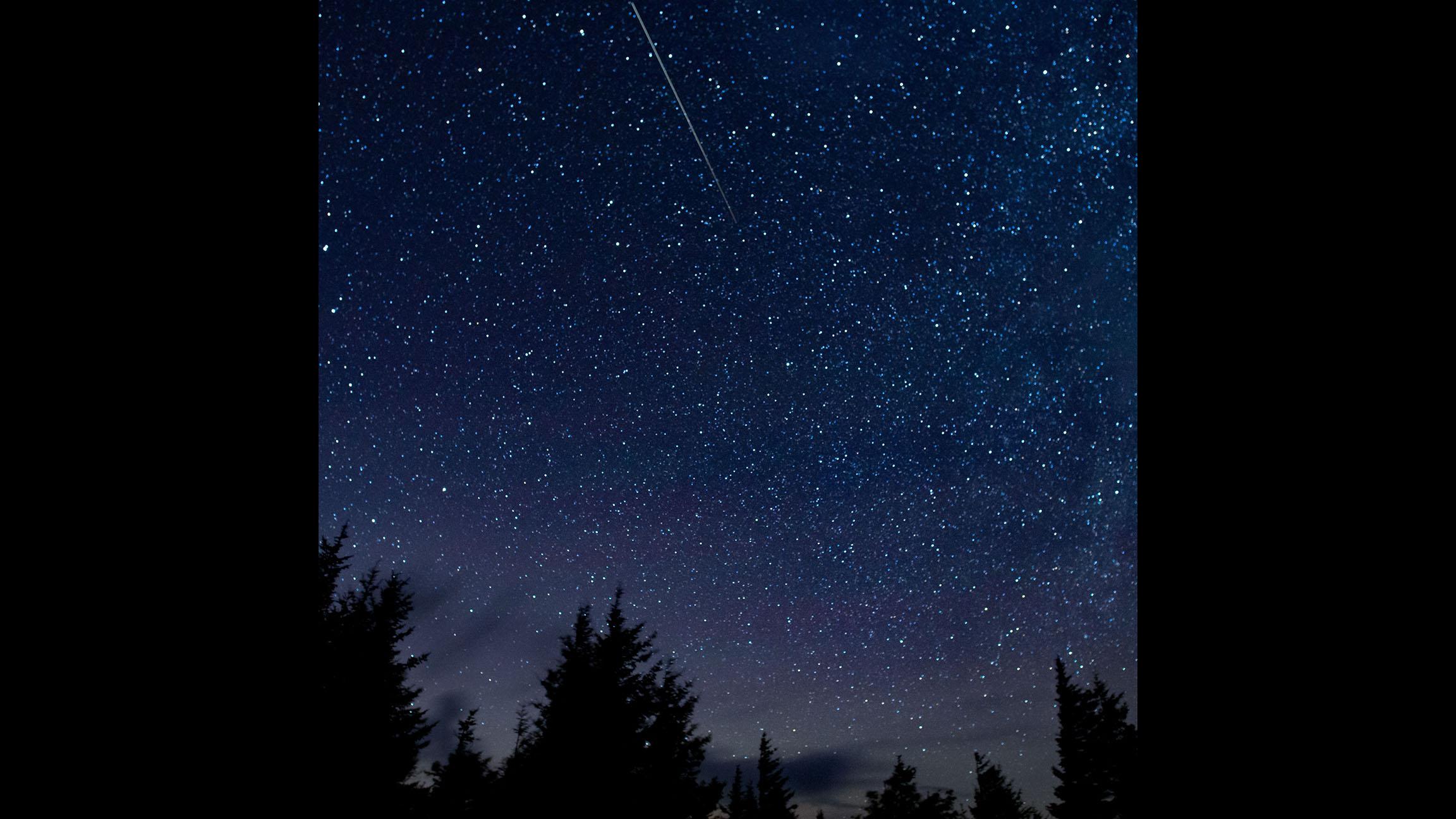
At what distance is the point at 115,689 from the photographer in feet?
3.63

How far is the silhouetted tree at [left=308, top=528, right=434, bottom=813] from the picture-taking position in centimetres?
1680

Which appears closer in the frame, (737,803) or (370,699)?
(370,699)

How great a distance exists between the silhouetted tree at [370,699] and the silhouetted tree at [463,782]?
142 centimetres

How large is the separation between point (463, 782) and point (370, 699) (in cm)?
655

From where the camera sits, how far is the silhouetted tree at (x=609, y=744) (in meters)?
16.5

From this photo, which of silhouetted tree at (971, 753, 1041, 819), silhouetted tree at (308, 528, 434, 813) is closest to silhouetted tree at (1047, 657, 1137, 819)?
silhouetted tree at (971, 753, 1041, 819)

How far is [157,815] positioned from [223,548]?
41 cm

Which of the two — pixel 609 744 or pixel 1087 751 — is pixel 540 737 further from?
pixel 1087 751

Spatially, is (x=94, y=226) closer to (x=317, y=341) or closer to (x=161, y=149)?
(x=161, y=149)

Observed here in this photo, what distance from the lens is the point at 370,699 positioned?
18.5m

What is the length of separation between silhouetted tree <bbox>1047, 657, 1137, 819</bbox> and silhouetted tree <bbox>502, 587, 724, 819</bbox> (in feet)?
69.3

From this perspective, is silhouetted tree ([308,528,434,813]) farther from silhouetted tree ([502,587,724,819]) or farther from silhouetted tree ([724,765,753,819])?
silhouetted tree ([724,765,753,819])

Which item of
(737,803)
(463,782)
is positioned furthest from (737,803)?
(463,782)
